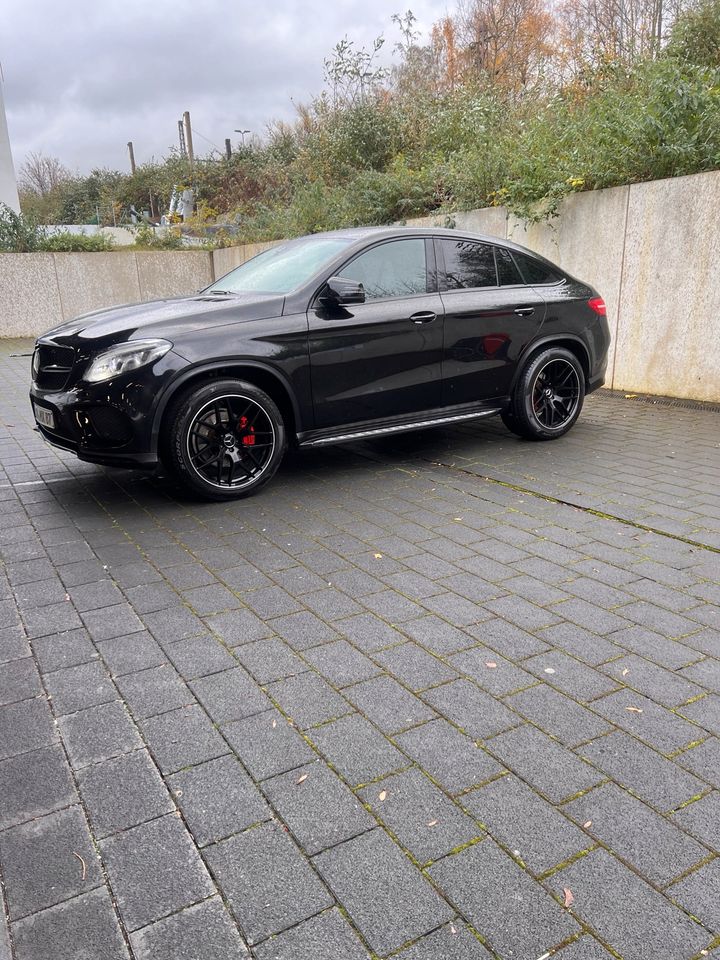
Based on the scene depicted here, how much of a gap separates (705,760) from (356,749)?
113 centimetres

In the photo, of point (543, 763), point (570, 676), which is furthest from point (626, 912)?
point (570, 676)

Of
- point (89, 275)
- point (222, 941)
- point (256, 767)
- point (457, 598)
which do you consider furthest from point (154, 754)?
point (89, 275)

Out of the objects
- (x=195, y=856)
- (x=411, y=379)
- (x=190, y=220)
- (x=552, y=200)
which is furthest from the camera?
(x=190, y=220)

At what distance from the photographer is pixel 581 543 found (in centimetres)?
429

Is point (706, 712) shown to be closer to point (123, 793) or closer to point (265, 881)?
point (265, 881)

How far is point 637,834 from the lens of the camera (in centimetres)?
210

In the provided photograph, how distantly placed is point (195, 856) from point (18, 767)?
77 centimetres

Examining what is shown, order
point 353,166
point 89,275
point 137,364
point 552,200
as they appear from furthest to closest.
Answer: point 89,275
point 353,166
point 552,200
point 137,364

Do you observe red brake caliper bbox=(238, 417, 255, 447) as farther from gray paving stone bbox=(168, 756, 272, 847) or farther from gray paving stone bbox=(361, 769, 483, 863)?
gray paving stone bbox=(361, 769, 483, 863)

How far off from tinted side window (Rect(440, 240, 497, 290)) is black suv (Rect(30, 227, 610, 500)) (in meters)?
0.01

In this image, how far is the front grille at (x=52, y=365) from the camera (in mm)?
4934

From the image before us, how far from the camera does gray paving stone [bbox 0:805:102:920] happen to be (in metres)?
1.91

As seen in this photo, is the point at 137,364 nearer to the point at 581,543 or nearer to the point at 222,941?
the point at 581,543

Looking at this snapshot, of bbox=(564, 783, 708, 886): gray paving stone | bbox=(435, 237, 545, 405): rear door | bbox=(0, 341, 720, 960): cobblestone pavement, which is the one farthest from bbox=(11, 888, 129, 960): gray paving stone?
bbox=(435, 237, 545, 405): rear door
